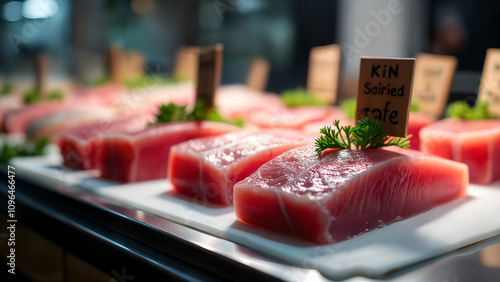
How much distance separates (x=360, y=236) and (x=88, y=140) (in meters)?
1.57

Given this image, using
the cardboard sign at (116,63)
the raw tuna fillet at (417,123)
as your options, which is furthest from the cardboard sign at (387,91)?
the cardboard sign at (116,63)

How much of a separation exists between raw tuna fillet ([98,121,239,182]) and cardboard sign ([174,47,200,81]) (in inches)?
74.1

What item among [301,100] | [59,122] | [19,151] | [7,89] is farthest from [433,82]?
[7,89]

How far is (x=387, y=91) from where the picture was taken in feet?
4.79

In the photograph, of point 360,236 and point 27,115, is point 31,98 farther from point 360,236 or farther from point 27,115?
point 360,236

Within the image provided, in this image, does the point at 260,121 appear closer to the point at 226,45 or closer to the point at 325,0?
the point at 226,45

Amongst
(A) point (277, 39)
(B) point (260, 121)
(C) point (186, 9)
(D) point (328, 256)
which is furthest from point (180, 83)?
(D) point (328, 256)

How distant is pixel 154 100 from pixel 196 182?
2.20 m

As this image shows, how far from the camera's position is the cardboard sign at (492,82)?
1.90 meters

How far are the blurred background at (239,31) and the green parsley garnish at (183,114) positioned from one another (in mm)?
1609

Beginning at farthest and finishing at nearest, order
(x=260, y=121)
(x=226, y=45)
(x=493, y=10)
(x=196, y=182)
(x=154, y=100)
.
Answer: (x=226, y=45), (x=154, y=100), (x=493, y=10), (x=260, y=121), (x=196, y=182)

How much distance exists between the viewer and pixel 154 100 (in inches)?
149

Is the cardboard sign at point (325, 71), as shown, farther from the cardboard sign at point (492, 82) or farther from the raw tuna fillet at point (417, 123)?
the cardboard sign at point (492, 82)

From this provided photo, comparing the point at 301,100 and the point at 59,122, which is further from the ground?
the point at 301,100
